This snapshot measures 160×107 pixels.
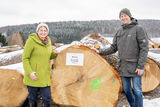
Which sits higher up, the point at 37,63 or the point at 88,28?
the point at 88,28

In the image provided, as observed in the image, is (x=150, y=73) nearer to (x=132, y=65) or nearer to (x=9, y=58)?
(x=132, y=65)

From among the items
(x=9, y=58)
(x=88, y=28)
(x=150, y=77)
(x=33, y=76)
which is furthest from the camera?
(x=88, y=28)

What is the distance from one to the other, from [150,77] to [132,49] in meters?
1.55

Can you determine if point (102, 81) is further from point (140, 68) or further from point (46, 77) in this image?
point (46, 77)

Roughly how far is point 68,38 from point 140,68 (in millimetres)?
25646

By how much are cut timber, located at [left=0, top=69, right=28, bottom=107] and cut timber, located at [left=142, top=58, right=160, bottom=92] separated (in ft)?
7.87

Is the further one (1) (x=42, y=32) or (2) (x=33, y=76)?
(1) (x=42, y=32)

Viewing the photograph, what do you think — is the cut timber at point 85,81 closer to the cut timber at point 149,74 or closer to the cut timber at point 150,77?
the cut timber at point 149,74

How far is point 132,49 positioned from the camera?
2131mm

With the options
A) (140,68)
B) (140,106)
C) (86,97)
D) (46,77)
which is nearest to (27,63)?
(46,77)

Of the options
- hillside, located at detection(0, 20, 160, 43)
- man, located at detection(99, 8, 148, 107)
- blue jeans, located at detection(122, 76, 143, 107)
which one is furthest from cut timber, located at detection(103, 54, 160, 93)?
hillside, located at detection(0, 20, 160, 43)

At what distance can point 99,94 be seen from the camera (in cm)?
225

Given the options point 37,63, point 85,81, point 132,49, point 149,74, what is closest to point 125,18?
point 132,49

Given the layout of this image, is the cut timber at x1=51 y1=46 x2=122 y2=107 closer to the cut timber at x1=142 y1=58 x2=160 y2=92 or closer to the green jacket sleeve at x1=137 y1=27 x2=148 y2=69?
the green jacket sleeve at x1=137 y1=27 x2=148 y2=69
